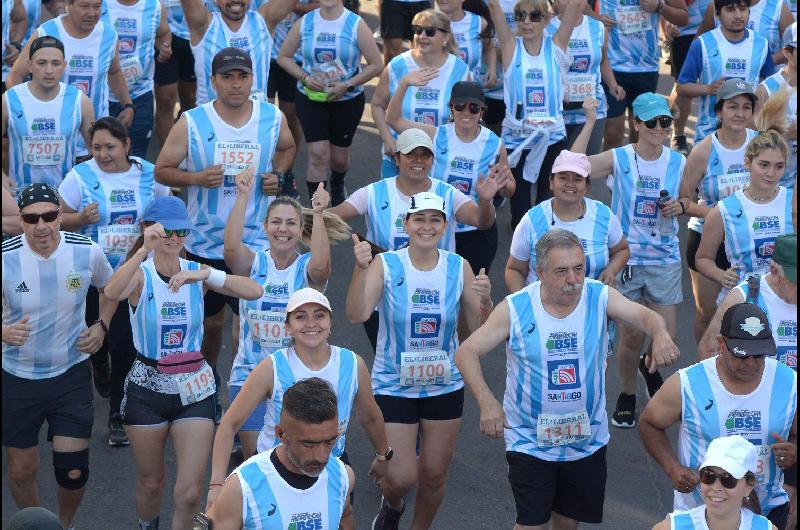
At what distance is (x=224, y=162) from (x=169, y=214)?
1.29 metres

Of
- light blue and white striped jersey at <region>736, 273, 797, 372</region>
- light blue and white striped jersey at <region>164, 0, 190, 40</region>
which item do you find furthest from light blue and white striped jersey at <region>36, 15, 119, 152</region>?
light blue and white striped jersey at <region>736, 273, 797, 372</region>

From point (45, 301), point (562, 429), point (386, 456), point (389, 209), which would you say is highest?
point (389, 209)

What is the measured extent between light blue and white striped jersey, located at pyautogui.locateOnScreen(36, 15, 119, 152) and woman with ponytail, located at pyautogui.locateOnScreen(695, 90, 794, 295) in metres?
4.37

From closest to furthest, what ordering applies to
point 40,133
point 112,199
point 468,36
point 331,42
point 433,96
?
point 112,199, point 40,133, point 433,96, point 331,42, point 468,36

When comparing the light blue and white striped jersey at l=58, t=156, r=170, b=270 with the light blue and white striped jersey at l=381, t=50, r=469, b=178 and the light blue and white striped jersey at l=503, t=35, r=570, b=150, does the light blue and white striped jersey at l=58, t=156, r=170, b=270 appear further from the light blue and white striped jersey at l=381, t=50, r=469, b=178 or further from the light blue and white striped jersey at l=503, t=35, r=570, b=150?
the light blue and white striped jersey at l=503, t=35, r=570, b=150

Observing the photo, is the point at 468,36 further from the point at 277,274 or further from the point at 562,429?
the point at 562,429

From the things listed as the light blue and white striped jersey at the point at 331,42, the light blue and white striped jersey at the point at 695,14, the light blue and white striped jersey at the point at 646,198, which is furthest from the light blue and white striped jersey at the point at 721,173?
the light blue and white striped jersey at the point at 695,14

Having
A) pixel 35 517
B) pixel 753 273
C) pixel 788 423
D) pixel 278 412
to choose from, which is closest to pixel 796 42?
pixel 753 273

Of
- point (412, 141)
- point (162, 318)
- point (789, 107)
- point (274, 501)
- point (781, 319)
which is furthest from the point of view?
point (789, 107)

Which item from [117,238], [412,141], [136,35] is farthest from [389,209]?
[136,35]

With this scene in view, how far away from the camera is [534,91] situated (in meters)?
10.2

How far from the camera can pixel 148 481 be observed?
7203 millimetres

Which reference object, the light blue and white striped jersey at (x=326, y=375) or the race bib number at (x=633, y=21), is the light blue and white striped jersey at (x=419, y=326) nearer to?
the light blue and white striped jersey at (x=326, y=375)

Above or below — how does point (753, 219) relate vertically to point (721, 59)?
below
